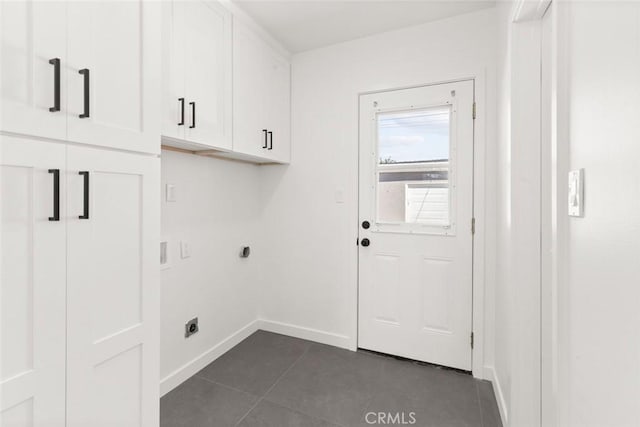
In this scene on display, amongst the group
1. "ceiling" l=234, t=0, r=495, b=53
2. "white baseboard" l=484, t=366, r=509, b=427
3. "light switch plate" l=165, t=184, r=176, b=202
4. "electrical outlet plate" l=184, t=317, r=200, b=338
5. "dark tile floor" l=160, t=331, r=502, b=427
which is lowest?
"dark tile floor" l=160, t=331, r=502, b=427

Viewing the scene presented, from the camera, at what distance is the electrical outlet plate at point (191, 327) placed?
7.04 feet

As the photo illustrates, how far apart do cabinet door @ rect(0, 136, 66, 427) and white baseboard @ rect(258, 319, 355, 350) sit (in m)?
1.93

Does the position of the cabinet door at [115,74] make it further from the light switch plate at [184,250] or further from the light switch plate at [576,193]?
the light switch plate at [576,193]

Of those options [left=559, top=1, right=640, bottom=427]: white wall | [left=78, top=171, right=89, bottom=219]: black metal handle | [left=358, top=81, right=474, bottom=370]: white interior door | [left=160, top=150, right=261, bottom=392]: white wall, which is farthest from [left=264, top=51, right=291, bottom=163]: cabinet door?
[left=559, top=1, right=640, bottom=427]: white wall

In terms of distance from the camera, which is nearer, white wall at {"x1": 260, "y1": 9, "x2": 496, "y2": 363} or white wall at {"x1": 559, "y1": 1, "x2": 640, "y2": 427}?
white wall at {"x1": 559, "y1": 1, "x2": 640, "y2": 427}

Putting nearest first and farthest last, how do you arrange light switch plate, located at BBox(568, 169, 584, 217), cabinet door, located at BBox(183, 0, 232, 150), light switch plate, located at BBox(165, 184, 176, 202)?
1. light switch plate, located at BBox(568, 169, 584, 217)
2. cabinet door, located at BBox(183, 0, 232, 150)
3. light switch plate, located at BBox(165, 184, 176, 202)

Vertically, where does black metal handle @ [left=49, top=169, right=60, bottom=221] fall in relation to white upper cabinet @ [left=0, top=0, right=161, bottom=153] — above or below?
below

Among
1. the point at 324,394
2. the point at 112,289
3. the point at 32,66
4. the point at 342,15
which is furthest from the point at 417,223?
the point at 32,66

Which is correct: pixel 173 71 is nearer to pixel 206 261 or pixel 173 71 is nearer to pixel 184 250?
pixel 184 250

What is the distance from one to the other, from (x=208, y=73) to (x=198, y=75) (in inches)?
3.8

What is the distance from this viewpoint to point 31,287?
2.81ft

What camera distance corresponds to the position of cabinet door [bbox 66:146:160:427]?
0.97 m

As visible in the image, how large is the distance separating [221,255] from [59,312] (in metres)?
1.55

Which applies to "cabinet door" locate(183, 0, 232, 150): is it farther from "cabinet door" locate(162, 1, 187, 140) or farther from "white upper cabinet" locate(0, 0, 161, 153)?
"white upper cabinet" locate(0, 0, 161, 153)
